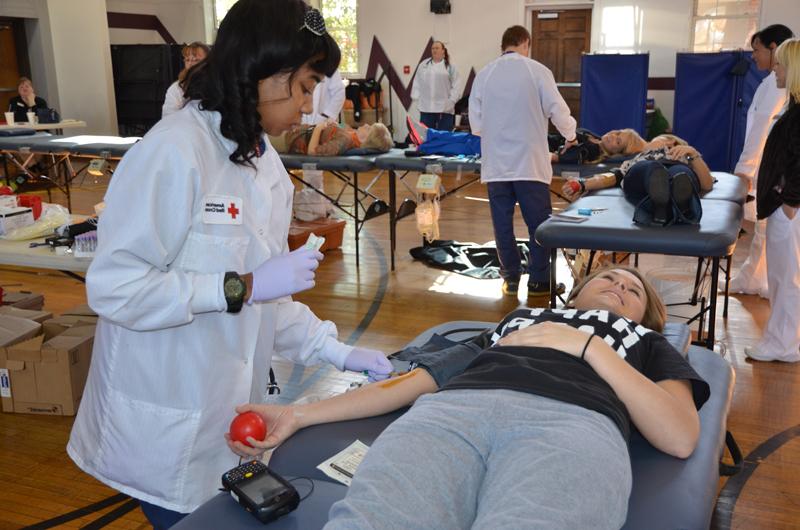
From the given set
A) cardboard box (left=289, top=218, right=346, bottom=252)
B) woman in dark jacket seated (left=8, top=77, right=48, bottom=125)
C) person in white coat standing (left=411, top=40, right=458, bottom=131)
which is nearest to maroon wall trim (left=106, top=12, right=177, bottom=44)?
woman in dark jacket seated (left=8, top=77, right=48, bottom=125)

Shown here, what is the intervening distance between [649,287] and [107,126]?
32.6 ft

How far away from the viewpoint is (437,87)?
395 inches

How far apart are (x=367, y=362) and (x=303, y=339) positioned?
15cm

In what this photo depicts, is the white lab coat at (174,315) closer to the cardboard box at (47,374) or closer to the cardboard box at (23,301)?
the cardboard box at (47,374)

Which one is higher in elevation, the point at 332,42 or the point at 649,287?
the point at 332,42

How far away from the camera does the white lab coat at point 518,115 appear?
4.13 meters

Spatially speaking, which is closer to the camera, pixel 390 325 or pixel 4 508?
pixel 4 508

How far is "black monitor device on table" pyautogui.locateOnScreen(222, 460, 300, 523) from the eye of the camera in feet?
4.00

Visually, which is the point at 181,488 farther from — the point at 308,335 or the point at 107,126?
the point at 107,126

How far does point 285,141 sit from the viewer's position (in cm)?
504

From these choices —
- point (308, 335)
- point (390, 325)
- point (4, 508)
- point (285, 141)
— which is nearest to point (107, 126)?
point (285, 141)

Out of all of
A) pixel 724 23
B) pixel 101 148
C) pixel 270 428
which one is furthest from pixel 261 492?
pixel 724 23

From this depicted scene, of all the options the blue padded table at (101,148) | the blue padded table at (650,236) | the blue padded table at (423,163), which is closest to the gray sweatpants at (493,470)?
the blue padded table at (650,236)

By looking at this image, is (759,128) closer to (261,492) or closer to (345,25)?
(261,492)
